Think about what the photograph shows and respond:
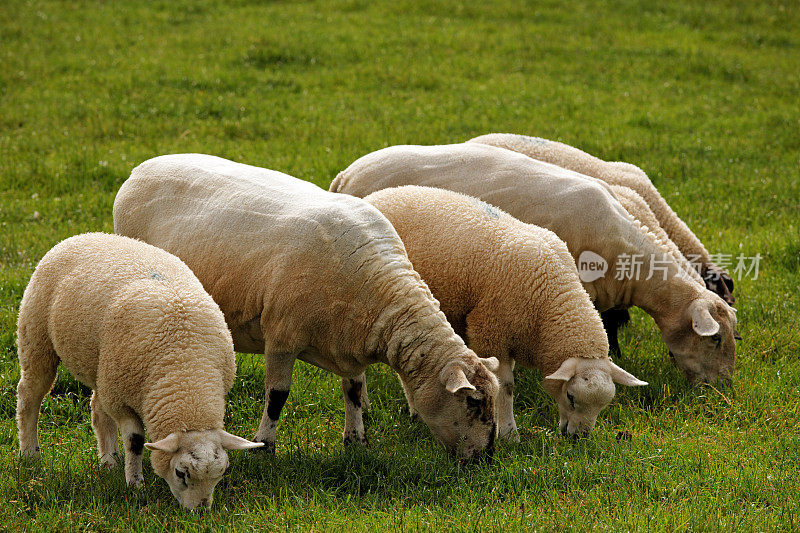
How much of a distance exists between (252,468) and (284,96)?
1032cm

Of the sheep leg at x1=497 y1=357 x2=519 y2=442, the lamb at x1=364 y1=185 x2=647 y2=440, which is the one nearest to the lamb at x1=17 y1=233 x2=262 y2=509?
the lamb at x1=364 y1=185 x2=647 y2=440

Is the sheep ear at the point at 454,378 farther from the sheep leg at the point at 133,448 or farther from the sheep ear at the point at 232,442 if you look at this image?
the sheep leg at the point at 133,448

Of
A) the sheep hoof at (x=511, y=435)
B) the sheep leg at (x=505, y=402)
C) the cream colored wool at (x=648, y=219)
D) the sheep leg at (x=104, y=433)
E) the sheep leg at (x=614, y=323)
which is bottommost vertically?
the sheep leg at (x=614, y=323)

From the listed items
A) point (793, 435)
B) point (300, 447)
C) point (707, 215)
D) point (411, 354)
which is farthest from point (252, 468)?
point (707, 215)

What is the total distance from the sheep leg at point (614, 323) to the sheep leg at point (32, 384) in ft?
15.3

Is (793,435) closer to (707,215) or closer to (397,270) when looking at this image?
(397,270)

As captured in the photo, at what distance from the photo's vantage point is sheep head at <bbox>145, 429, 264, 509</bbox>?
458 cm

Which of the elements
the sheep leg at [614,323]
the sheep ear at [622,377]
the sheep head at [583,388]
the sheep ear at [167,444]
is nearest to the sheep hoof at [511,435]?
the sheep head at [583,388]

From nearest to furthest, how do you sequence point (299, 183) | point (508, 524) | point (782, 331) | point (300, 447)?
point (508, 524)
point (300, 447)
point (299, 183)
point (782, 331)

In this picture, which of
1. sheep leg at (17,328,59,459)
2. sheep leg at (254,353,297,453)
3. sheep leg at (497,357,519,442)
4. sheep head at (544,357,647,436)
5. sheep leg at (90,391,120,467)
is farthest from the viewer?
sheep leg at (497,357,519,442)

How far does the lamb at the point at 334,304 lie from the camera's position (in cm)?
556

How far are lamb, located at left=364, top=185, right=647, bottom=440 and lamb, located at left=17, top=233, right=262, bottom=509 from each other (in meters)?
1.90

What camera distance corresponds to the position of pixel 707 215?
10906 millimetres

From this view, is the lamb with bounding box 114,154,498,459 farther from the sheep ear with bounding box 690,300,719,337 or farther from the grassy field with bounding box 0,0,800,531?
the sheep ear with bounding box 690,300,719,337
